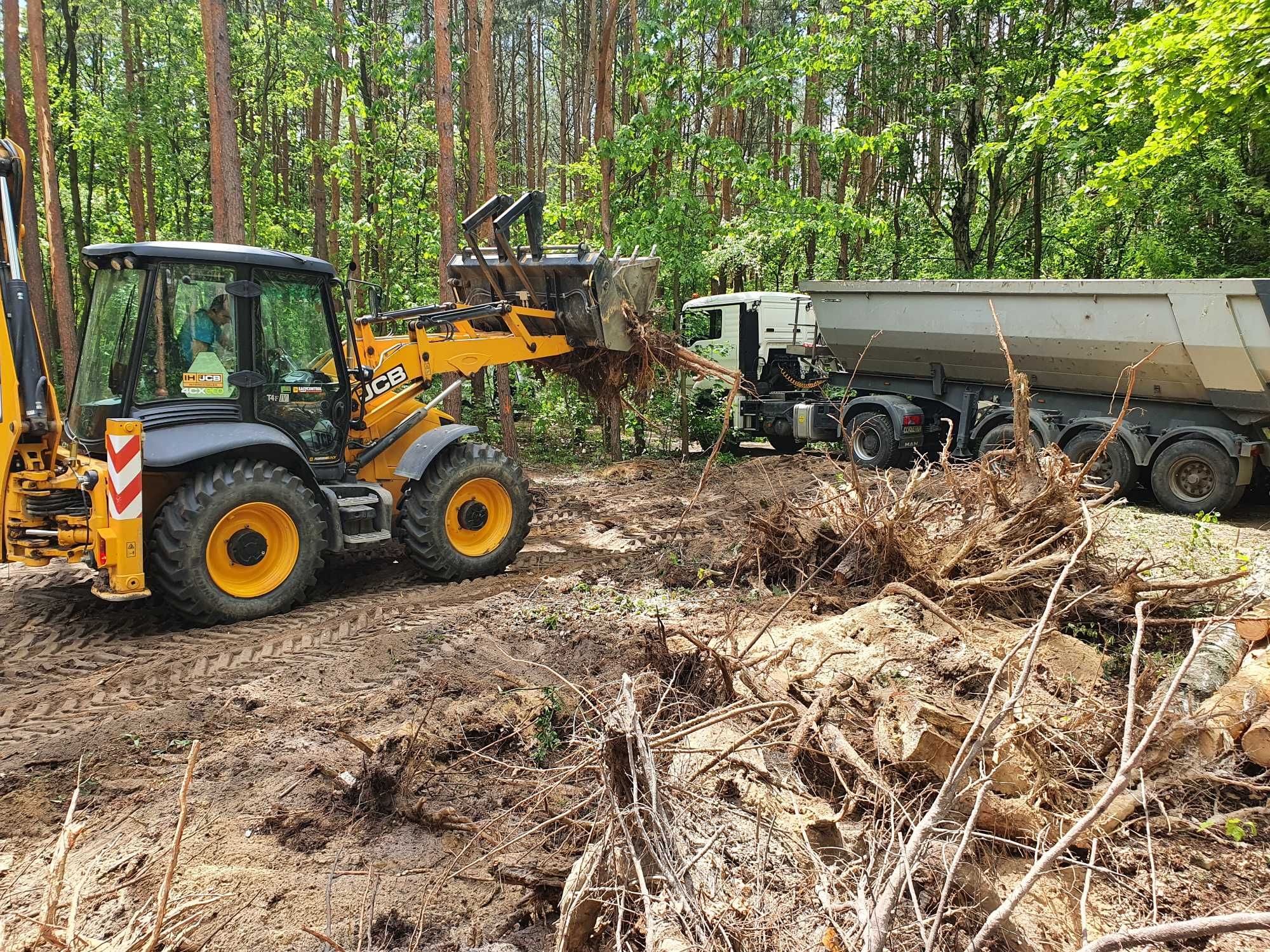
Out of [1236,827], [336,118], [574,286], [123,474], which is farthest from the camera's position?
[336,118]

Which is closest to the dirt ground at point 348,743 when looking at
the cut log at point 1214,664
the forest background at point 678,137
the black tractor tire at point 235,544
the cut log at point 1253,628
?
the black tractor tire at point 235,544

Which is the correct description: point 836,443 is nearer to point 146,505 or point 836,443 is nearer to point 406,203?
point 406,203

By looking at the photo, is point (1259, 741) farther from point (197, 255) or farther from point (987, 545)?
point (197, 255)

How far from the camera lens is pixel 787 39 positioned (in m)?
12.0

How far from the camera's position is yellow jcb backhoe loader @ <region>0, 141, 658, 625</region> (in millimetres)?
5098

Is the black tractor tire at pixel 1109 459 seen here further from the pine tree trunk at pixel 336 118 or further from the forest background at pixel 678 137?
the pine tree trunk at pixel 336 118

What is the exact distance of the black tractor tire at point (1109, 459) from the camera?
9.46 meters

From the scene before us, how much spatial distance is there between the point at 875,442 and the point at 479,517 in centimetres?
735

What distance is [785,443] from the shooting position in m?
14.5

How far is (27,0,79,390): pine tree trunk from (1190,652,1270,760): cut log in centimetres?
1312

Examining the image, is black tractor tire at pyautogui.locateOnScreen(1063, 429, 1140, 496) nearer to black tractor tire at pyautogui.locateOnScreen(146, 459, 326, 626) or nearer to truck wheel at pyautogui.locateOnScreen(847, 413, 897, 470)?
truck wheel at pyautogui.locateOnScreen(847, 413, 897, 470)

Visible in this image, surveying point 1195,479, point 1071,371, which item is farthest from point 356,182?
point 1195,479

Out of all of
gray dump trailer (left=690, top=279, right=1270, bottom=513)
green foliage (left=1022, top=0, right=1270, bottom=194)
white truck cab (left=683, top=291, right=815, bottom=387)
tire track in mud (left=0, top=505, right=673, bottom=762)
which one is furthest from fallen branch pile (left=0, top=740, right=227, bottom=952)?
white truck cab (left=683, top=291, right=815, bottom=387)

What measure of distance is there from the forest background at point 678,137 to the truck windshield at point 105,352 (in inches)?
187
